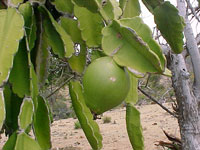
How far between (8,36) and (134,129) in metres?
0.50

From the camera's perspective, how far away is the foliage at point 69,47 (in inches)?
32.6

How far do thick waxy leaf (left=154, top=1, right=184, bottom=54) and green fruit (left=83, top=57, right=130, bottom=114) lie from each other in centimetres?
28

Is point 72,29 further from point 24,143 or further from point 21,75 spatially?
point 24,143

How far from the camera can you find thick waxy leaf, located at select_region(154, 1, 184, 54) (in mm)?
1017

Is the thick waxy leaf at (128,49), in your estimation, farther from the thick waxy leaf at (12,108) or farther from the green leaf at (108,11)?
the thick waxy leaf at (12,108)

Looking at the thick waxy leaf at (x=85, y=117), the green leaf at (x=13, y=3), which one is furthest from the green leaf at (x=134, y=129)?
the green leaf at (x=13, y=3)

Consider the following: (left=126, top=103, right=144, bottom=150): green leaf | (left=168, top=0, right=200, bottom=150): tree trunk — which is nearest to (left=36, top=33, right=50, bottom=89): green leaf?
(left=126, top=103, right=144, bottom=150): green leaf

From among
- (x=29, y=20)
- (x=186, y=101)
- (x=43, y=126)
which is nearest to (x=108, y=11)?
(x=29, y=20)

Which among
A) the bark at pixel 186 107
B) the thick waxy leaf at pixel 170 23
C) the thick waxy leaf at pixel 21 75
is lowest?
Result: the bark at pixel 186 107

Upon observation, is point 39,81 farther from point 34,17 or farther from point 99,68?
point 99,68

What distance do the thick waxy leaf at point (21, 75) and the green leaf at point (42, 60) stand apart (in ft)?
0.48

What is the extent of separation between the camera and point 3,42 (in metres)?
0.94

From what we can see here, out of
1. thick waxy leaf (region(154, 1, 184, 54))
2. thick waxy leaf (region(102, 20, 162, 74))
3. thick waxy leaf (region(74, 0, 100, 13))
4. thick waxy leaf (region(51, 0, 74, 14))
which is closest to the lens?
thick waxy leaf (region(102, 20, 162, 74))

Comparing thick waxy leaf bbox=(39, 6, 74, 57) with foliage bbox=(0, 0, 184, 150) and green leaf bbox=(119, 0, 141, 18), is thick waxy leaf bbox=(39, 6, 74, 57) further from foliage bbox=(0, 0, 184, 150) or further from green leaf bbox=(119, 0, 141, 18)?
green leaf bbox=(119, 0, 141, 18)
